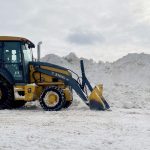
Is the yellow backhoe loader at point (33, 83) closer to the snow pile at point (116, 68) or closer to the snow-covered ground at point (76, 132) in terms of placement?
the snow-covered ground at point (76, 132)

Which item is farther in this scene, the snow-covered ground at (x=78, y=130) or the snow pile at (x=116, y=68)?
the snow pile at (x=116, y=68)

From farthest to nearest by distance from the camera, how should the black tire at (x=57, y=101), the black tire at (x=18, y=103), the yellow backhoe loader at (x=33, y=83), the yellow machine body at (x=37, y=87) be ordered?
the black tire at (x=18, y=103) < the yellow machine body at (x=37, y=87) < the yellow backhoe loader at (x=33, y=83) < the black tire at (x=57, y=101)

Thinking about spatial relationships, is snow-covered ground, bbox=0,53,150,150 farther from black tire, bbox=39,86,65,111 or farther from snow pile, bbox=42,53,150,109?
snow pile, bbox=42,53,150,109

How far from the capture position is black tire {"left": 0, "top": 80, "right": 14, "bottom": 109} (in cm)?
1675

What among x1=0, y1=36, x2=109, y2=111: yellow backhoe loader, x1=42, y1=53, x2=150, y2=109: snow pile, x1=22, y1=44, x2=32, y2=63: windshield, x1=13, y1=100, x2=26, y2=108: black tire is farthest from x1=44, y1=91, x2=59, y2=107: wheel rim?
x1=42, y1=53, x2=150, y2=109: snow pile

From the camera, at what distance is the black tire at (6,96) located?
1675 cm

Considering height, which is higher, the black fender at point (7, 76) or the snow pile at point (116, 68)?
the snow pile at point (116, 68)

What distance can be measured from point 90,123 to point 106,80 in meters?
23.7

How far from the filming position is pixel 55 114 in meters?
15.1

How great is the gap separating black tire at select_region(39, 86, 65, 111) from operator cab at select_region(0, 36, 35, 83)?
0.94 meters

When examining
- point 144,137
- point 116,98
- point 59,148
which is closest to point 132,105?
point 116,98

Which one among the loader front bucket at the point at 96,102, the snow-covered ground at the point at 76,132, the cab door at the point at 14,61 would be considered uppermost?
the cab door at the point at 14,61

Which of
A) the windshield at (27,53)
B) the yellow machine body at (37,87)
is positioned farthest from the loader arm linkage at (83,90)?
the windshield at (27,53)

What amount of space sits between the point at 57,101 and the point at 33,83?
125 cm
